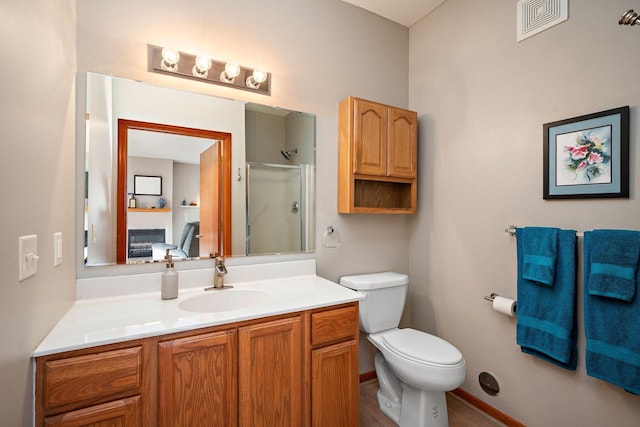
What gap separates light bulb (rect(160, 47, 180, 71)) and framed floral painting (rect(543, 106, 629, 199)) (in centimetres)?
200

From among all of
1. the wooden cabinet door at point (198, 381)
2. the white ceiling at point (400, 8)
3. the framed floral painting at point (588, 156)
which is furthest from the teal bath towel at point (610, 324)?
the white ceiling at point (400, 8)

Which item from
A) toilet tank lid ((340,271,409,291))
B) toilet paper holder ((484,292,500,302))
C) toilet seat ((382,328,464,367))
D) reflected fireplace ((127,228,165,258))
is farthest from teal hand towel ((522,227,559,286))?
reflected fireplace ((127,228,165,258))

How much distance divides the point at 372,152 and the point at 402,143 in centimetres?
28

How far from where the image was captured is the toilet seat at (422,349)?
1.57 metres

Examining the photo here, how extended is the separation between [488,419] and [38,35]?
280 cm

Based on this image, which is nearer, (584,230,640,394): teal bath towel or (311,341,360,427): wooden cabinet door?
(584,230,640,394): teal bath towel

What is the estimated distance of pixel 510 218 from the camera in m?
1.75

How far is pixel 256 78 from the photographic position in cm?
177

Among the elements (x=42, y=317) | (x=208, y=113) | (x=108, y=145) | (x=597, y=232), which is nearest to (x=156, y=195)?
(x=108, y=145)

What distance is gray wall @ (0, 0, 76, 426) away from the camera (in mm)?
729

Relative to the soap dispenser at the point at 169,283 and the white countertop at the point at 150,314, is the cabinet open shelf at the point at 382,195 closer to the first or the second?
the white countertop at the point at 150,314

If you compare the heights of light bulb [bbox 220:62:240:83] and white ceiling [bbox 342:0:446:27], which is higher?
white ceiling [bbox 342:0:446:27]

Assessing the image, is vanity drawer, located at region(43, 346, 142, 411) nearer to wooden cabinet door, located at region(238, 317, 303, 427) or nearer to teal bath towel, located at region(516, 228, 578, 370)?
wooden cabinet door, located at region(238, 317, 303, 427)

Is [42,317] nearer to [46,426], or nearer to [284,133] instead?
[46,426]
